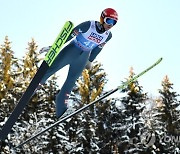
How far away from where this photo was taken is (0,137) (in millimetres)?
4574

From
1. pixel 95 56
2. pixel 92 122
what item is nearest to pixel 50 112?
pixel 92 122

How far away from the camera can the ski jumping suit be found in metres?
4.95

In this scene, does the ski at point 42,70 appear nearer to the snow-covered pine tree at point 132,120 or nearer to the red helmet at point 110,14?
the red helmet at point 110,14

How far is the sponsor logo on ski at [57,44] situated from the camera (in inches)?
173

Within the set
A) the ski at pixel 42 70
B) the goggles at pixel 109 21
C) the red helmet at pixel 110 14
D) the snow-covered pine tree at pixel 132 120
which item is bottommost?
the ski at pixel 42 70

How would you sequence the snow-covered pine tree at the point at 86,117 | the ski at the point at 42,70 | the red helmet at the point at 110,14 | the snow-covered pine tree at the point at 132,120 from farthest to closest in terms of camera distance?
1. the snow-covered pine tree at the point at 132,120
2. the snow-covered pine tree at the point at 86,117
3. the red helmet at the point at 110,14
4. the ski at the point at 42,70

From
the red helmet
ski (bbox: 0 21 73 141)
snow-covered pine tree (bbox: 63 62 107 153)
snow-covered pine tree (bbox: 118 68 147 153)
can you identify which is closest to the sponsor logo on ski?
ski (bbox: 0 21 73 141)

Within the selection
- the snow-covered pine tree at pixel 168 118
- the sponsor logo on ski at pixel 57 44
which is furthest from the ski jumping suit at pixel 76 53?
the snow-covered pine tree at pixel 168 118

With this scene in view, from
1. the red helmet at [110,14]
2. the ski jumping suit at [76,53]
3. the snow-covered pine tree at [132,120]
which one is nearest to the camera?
the red helmet at [110,14]

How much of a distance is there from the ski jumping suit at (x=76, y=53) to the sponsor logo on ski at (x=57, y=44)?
489mm

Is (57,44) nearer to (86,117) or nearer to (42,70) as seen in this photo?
(42,70)

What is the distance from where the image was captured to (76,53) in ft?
17.1

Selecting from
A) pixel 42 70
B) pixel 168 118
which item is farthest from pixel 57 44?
pixel 168 118

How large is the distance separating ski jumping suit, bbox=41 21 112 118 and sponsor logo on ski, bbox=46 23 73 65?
489mm
